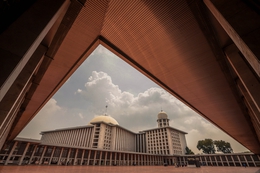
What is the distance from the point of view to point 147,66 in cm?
662

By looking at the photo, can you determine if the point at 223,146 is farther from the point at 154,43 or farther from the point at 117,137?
the point at 154,43

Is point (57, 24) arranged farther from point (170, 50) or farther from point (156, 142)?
point (156, 142)

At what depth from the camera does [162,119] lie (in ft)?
208

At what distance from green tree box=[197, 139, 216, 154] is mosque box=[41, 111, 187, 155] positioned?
8.95 metres

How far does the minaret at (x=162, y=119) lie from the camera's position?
62766mm

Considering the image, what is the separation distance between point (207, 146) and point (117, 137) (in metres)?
43.0

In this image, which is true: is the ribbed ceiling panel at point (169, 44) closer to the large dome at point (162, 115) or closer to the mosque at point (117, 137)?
the mosque at point (117, 137)

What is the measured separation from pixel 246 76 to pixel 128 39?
14.0 ft

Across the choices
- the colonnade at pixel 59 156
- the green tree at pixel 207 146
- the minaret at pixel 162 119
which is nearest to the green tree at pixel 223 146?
the green tree at pixel 207 146

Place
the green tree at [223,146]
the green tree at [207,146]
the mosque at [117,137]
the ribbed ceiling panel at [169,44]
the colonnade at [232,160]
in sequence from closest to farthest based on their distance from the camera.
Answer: the ribbed ceiling panel at [169,44] < the colonnade at [232,160] < the mosque at [117,137] < the green tree at [223,146] < the green tree at [207,146]

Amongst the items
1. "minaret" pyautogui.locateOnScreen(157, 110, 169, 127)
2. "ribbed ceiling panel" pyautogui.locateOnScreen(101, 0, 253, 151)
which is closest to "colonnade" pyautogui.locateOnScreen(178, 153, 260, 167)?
"minaret" pyautogui.locateOnScreen(157, 110, 169, 127)

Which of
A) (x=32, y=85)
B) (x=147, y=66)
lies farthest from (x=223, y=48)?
(x=32, y=85)

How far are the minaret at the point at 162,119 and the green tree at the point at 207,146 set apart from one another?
1825cm

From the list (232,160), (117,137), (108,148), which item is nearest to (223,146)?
(232,160)
